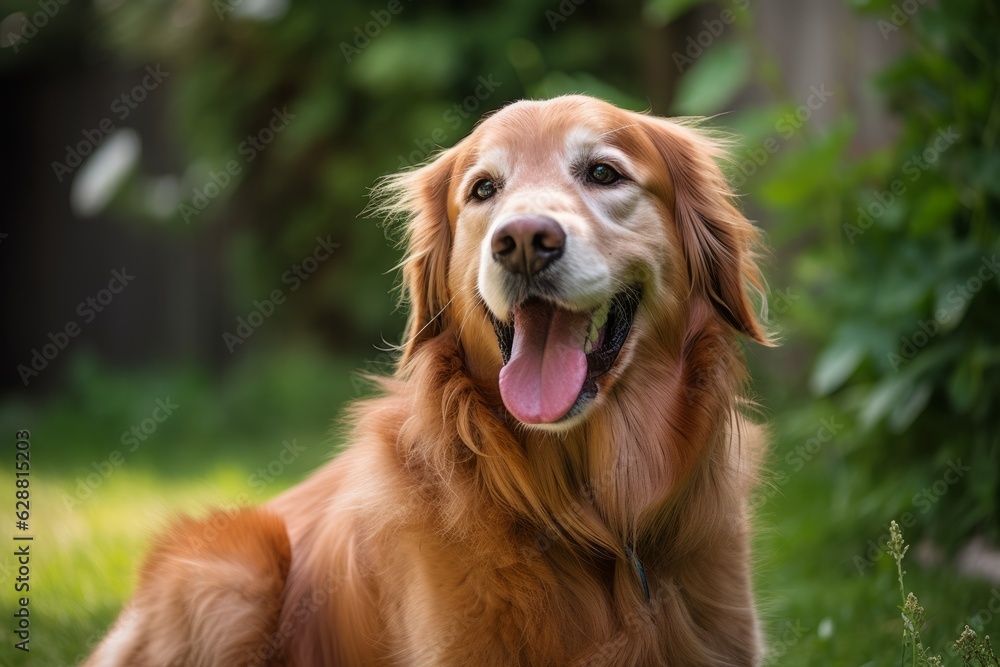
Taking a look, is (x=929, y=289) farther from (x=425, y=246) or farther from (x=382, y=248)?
(x=382, y=248)

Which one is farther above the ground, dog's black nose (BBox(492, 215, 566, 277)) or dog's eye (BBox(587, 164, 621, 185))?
dog's black nose (BBox(492, 215, 566, 277))

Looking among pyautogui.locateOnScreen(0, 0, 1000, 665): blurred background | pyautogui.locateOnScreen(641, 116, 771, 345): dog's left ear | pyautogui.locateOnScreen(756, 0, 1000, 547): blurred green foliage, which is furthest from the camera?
pyautogui.locateOnScreen(0, 0, 1000, 665): blurred background

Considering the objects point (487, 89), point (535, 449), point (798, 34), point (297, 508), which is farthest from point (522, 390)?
point (487, 89)

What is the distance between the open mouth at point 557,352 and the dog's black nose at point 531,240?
0.55ft

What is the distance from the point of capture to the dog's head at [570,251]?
8.72 ft

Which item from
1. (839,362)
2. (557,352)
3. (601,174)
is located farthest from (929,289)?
(557,352)

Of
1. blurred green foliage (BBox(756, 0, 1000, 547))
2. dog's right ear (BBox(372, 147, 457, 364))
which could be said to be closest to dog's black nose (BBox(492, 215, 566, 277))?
dog's right ear (BBox(372, 147, 457, 364))

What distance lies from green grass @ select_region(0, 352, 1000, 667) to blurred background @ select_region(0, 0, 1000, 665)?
1.0 inches

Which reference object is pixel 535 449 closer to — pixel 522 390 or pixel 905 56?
pixel 522 390

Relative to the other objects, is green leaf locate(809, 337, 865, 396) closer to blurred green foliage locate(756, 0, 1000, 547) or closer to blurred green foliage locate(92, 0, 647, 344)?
blurred green foliage locate(756, 0, 1000, 547)

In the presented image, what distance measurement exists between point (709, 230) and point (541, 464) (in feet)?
3.13

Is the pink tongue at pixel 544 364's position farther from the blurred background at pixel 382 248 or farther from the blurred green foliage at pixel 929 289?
the blurred green foliage at pixel 929 289

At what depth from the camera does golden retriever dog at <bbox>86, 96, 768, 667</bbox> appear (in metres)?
2.64

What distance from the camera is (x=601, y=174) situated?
9.51 feet
